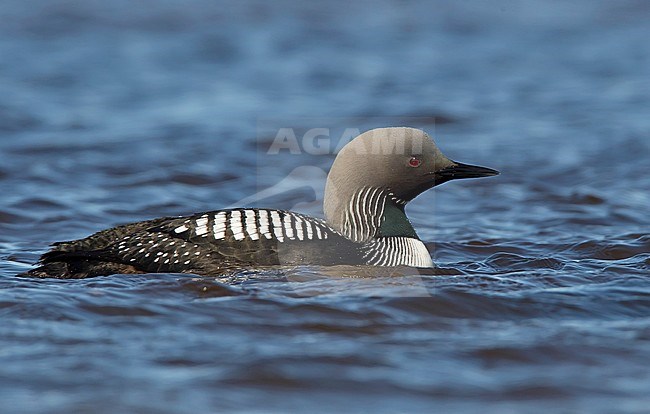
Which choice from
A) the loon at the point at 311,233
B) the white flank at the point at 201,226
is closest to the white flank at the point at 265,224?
the loon at the point at 311,233


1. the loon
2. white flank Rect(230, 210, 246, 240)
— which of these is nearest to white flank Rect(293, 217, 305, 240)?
the loon

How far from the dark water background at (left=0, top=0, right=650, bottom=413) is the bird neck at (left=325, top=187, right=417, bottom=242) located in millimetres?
338

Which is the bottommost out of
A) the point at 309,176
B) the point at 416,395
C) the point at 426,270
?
the point at 416,395

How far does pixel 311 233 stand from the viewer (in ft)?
18.2

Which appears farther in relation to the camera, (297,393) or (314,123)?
(314,123)

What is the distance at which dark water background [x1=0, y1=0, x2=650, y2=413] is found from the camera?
14.4ft

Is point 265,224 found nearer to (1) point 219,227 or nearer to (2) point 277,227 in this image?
(2) point 277,227

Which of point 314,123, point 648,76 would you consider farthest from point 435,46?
point 314,123

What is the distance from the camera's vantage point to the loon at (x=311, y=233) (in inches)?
217

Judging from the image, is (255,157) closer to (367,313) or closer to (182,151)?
(182,151)

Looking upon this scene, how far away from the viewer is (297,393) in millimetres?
4285

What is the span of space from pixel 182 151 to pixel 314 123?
149 centimetres

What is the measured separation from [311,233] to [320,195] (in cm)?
275

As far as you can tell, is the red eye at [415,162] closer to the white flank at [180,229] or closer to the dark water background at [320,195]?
the dark water background at [320,195]
